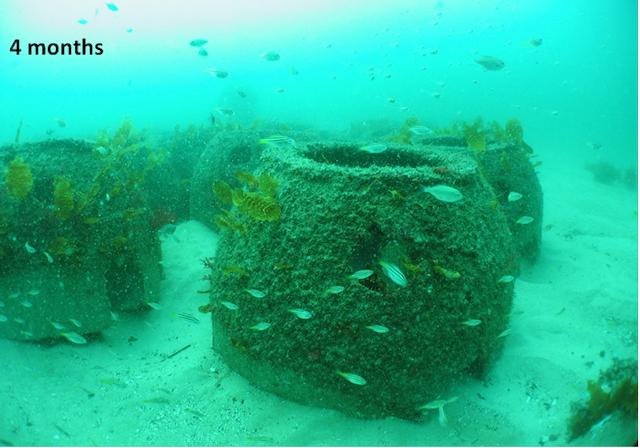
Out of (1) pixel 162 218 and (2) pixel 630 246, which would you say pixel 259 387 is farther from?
(2) pixel 630 246

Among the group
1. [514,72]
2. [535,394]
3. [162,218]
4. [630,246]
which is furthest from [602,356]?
[514,72]

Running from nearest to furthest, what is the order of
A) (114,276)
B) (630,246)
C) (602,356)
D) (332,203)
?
(332,203)
(602,356)
(114,276)
(630,246)

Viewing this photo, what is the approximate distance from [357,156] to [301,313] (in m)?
2.73

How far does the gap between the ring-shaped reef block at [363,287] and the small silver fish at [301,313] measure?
16mm

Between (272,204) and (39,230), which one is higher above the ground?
(272,204)

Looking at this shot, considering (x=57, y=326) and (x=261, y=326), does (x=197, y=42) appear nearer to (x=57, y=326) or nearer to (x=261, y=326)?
(x=57, y=326)

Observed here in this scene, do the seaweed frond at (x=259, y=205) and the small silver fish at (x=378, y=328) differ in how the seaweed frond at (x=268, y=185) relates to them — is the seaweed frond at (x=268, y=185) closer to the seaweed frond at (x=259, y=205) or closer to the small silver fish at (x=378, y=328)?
the seaweed frond at (x=259, y=205)

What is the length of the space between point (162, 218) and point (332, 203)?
4.75 meters

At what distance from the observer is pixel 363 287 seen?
311cm

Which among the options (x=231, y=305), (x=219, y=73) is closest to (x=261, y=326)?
(x=231, y=305)

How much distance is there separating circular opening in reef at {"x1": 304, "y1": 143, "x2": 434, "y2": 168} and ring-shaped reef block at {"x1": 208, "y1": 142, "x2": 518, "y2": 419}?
1143mm

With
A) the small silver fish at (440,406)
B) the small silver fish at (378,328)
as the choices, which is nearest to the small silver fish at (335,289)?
the small silver fish at (378,328)

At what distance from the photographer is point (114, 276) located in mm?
5504

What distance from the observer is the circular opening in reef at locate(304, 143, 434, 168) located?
15.4 ft
